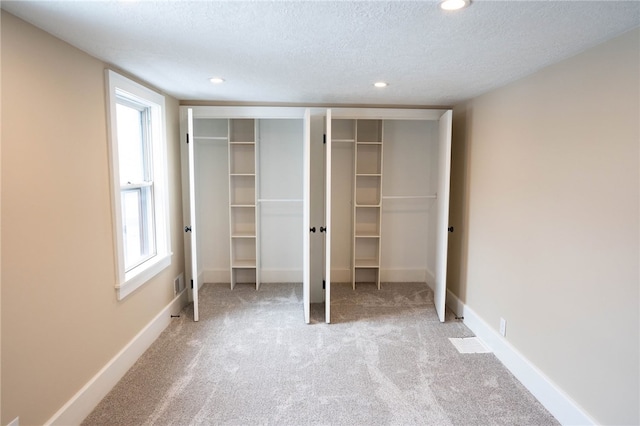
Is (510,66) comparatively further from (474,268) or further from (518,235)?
(474,268)

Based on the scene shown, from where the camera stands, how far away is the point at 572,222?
2.12 metres

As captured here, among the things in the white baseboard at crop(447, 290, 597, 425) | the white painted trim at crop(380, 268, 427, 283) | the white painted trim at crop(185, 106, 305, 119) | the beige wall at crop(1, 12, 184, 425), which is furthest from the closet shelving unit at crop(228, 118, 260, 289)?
the white baseboard at crop(447, 290, 597, 425)

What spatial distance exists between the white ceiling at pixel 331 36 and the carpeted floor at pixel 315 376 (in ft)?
7.12

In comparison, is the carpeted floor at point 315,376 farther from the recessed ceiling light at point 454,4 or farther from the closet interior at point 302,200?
the recessed ceiling light at point 454,4

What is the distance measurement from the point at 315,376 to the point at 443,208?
6.38ft

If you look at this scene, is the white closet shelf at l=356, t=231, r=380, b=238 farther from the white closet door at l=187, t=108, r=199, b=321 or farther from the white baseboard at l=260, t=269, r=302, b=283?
the white closet door at l=187, t=108, r=199, b=321

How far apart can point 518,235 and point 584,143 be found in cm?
84

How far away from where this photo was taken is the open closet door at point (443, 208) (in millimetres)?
3406

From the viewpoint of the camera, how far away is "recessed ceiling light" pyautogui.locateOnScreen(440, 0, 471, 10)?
145cm

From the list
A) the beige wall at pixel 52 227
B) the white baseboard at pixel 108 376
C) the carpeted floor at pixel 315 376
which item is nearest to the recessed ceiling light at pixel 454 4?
the beige wall at pixel 52 227

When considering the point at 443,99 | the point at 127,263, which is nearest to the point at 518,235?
the point at 443,99

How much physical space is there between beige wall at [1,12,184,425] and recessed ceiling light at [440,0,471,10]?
1886 mm

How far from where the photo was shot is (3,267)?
159 cm

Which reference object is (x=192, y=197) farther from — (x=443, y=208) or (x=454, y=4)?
(x=454, y=4)
